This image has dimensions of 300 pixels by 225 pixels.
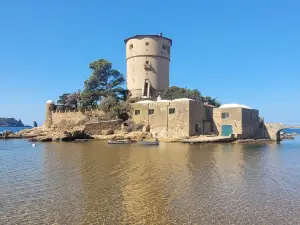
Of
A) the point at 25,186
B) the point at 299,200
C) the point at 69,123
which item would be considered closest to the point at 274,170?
the point at 299,200

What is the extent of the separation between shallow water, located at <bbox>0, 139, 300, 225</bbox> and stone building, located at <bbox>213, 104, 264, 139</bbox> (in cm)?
1999

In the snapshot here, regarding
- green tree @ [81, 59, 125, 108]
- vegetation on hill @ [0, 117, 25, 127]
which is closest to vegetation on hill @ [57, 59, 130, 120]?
green tree @ [81, 59, 125, 108]

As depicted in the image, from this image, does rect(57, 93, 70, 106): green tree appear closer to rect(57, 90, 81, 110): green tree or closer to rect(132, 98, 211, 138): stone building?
rect(57, 90, 81, 110): green tree

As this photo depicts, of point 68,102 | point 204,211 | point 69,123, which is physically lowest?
point 204,211

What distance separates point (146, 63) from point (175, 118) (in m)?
13.6

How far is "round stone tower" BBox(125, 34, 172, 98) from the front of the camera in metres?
46.9

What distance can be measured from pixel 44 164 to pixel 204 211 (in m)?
11.8

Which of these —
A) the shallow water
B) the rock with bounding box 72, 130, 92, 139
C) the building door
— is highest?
the building door

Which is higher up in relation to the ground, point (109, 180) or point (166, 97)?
point (166, 97)

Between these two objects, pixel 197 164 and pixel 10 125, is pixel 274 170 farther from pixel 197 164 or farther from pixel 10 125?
pixel 10 125

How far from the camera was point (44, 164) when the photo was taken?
1791cm

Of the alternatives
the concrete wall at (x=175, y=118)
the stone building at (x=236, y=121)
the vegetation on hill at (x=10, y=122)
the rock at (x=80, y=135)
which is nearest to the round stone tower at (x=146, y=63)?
the concrete wall at (x=175, y=118)

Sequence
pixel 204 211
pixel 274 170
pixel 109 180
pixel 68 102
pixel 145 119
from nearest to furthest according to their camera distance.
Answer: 1. pixel 204 211
2. pixel 109 180
3. pixel 274 170
4. pixel 145 119
5. pixel 68 102

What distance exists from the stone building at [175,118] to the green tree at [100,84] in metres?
10.0
